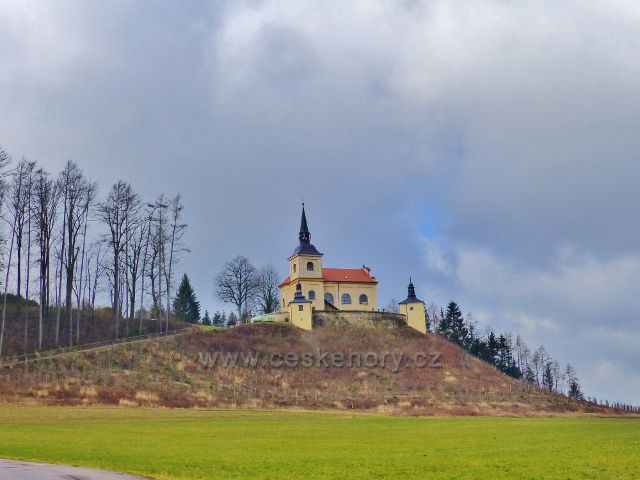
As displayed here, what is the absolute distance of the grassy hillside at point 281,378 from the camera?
57.8m

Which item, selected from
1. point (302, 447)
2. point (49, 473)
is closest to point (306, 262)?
point (302, 447)

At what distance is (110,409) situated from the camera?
2015 inches

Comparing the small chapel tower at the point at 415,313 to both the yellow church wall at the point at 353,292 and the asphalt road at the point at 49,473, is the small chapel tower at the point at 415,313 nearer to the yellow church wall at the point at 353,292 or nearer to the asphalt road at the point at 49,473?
the yellow church wall at the point at 353,292

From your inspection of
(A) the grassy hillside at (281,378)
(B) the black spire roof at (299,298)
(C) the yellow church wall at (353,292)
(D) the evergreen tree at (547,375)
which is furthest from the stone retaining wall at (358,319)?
(D) the evergreen tree at (547,375)

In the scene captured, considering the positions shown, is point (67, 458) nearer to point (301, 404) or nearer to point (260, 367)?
point (301, 404)

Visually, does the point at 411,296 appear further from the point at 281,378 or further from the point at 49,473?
the point at 49,473

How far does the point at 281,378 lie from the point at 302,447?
42.6m

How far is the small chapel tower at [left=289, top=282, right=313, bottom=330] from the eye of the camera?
89.7 m

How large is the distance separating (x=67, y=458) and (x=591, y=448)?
68.4ft

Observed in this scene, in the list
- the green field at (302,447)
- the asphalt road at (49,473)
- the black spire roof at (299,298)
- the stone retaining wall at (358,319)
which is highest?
the black spire roof at (299,298)

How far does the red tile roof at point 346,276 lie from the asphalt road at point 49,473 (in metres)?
77.5

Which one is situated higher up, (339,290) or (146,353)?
(339,290)

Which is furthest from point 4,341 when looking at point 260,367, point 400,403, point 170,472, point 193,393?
point 170,472

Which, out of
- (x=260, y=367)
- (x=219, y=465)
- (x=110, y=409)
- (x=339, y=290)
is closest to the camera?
(x=219, y=465)
